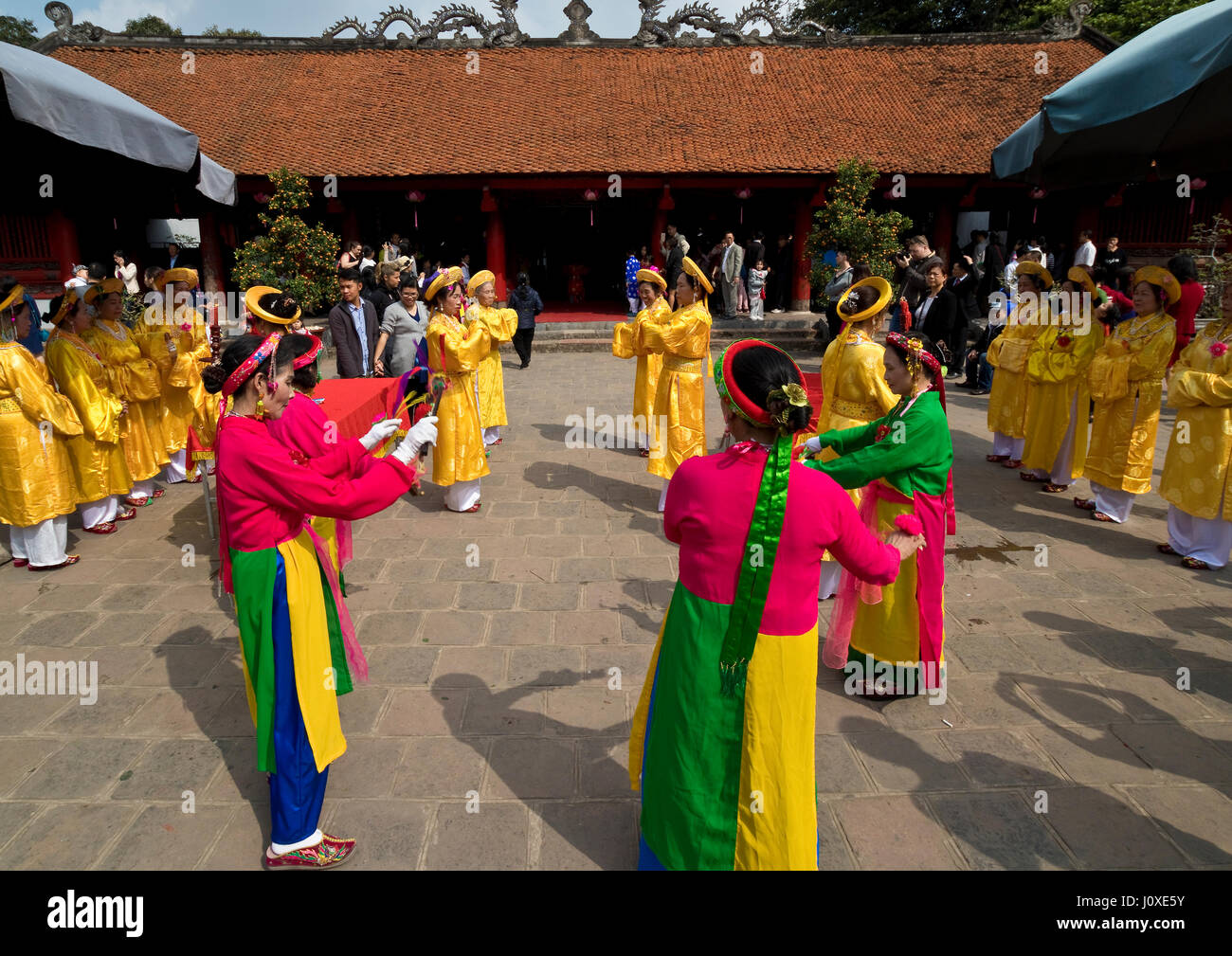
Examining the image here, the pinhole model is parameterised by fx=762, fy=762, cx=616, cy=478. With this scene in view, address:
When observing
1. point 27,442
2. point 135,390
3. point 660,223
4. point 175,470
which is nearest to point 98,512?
point 27,442

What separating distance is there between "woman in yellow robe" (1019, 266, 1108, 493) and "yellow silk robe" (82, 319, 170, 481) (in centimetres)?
772

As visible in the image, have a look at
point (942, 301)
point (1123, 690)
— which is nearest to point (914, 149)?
point (942, 301)

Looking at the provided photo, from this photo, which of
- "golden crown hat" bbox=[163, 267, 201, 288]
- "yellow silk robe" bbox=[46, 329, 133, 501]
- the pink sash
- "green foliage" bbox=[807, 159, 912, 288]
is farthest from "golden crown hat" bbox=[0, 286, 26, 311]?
"green foliage" bbox=[807, 159, 912, 288]

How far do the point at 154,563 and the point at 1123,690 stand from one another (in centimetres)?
599

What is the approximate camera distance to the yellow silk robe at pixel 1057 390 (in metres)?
6.52

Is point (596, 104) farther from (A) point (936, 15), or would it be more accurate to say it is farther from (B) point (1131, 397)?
(A) point (936, 15)

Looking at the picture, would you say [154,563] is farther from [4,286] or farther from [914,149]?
[914,149]

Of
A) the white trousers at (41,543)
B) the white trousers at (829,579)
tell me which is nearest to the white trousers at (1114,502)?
the white trousers at (829,579)

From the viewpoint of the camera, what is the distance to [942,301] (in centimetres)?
736

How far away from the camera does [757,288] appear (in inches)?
Answer: 614

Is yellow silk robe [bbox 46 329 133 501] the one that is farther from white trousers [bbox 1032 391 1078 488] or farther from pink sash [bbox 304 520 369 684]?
white trousers [bbox 1032 391 1078 488]

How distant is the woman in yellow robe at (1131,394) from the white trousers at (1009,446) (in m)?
1.39

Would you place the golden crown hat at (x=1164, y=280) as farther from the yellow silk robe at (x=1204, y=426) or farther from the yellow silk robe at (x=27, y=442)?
the yellow silk robe at (x=27, y=442)

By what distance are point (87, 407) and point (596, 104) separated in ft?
50.5
